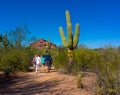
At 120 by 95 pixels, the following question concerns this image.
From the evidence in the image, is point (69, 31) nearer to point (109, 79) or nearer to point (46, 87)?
point (46, 87)

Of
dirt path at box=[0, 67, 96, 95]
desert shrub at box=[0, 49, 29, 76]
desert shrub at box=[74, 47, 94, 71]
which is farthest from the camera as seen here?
desert shrub at box=[74, 47, 94, 71]

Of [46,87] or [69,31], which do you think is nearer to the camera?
[46,87]

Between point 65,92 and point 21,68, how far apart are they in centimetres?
1140

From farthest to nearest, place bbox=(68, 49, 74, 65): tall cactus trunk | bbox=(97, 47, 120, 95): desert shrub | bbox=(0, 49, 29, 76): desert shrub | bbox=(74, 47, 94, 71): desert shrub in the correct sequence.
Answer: bbox=(68, 49, 74, 65): tall cactus trunk < bbox=(74, 47, 94, 71): desert shrub < bbox=(0, 49, 29, 76): desert shrub < bbox=(97, 47, 120, 95): desert shrub

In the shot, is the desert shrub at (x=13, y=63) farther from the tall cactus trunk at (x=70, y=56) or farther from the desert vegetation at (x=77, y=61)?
the tall cactus trunk at (x=70, y=56)

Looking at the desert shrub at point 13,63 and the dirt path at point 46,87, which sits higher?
the desert shrub at point 13,63

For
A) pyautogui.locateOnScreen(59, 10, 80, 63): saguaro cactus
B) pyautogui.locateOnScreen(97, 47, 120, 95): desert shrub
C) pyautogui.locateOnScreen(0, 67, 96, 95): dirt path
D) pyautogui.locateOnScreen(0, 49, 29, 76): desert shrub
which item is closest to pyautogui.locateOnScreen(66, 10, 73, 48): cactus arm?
pyautogui.locateOnScreen(59, 10, 80, 63): saguaro cactus

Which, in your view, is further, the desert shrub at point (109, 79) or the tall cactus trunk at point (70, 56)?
the tall cactus trunk at point (70, 56)

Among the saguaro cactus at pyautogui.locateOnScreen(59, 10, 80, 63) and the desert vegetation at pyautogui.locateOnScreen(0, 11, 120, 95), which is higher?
the saguaro cactus at pyautogui.locateOnScreen(59, 10, 80, 63)

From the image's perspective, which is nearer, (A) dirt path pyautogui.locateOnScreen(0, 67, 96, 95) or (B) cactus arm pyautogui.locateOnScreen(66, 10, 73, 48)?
(A) dirt path pyautogui.locateOnScreen(0, 67, 96, 95)

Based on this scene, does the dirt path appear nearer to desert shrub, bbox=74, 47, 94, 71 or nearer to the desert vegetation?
the desert vegetation

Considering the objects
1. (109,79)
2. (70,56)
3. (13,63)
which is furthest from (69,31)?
(109,79)

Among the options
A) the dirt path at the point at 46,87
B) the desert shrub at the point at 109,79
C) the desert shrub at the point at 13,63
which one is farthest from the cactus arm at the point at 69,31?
the desert shrub at the point at 109,79

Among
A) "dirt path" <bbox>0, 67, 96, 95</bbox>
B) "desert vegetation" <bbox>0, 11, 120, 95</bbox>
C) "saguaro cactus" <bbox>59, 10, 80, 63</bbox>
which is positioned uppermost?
"saguaro cactus" <bbox>59, 10, 80, 63</bbox>
